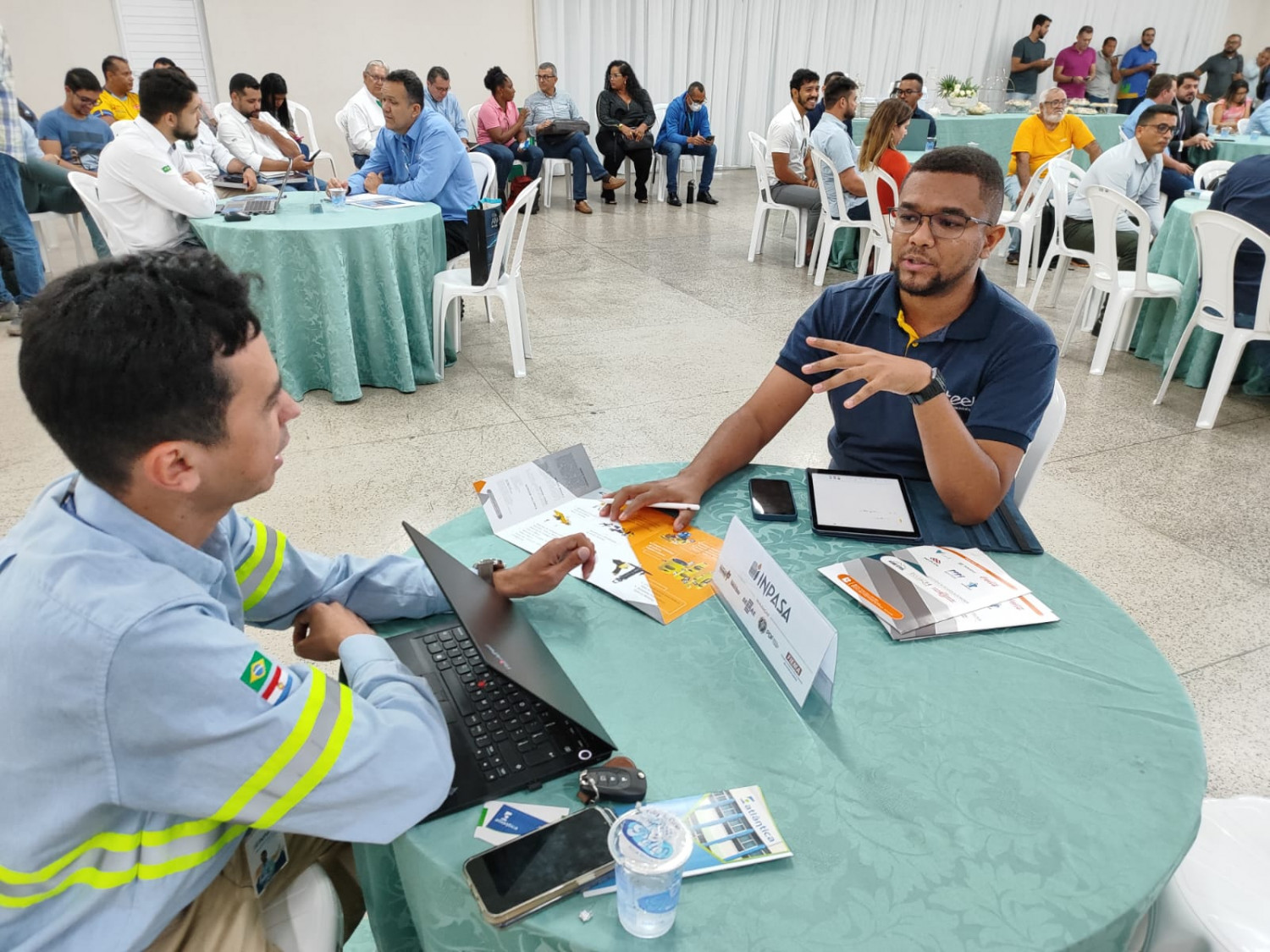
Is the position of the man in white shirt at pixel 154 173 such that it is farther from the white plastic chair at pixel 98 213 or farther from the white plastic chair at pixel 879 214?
the white plastic chair at pixel 879 214

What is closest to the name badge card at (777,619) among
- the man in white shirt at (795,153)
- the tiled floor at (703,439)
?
the tiled floor at (703,439)

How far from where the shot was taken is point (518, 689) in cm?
99

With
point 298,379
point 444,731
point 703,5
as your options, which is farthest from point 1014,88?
point 444,731

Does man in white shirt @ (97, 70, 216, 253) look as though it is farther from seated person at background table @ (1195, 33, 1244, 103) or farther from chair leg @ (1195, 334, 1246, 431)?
seated person at background table @ (1195, 33, 1244, 103)

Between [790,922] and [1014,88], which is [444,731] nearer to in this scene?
[790,922]

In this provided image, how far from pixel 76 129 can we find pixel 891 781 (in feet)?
22.1

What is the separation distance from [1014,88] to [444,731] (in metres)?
13.7

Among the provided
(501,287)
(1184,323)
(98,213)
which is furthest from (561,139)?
(1184,323)

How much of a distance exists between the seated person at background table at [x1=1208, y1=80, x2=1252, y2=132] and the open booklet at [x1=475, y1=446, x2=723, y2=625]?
10.4 metres

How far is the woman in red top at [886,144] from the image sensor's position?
507 centimetres

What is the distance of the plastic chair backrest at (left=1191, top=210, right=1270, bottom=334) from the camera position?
3.30 m

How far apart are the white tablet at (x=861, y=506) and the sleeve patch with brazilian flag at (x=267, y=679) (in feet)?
2.84

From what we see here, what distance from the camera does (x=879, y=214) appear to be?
5.28 meters

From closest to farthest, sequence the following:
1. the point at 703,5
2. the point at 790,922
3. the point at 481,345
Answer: the point at 790,922
the point at 481,345
the point at 703,5
